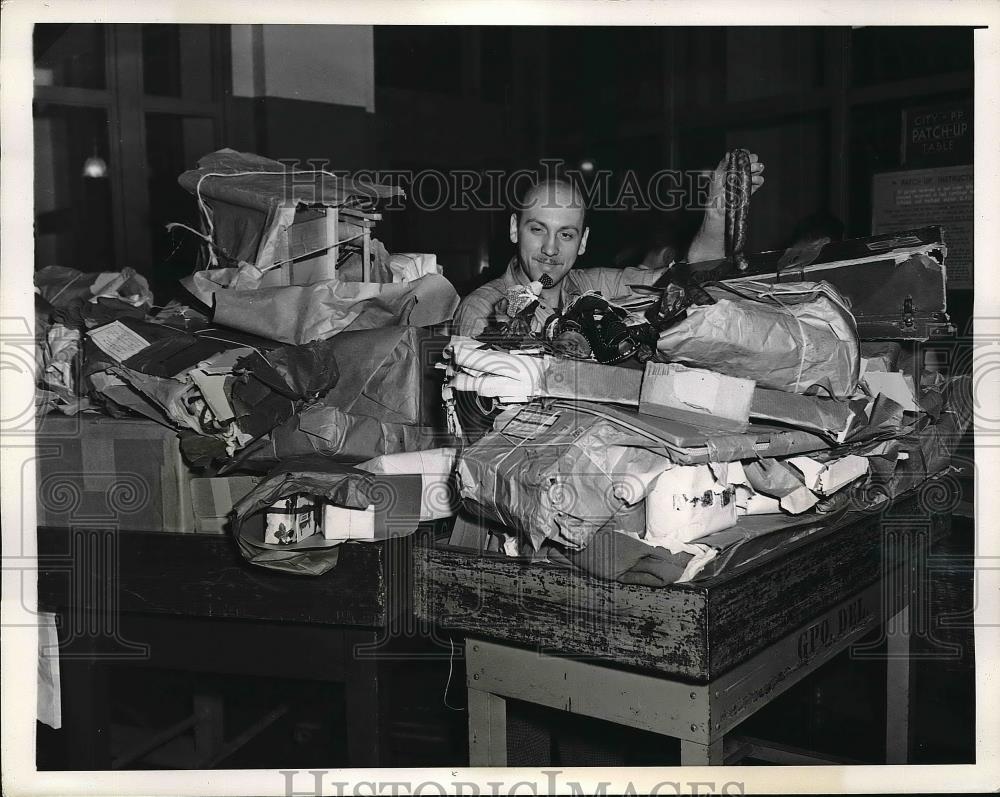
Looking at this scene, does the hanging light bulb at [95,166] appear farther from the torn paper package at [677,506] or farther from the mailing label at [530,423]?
the torn paper package at [677,506]

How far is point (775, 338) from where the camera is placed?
4.42 feet

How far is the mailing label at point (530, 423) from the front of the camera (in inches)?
55.2

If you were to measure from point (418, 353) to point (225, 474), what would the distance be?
0.45 m

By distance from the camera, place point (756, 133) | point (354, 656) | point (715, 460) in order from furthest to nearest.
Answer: point (756, 133), point (354, 656), point (715, 460)

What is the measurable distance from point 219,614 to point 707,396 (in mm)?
1003

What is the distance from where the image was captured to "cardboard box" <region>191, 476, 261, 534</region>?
1.70 meters

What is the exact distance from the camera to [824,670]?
9.36 ft

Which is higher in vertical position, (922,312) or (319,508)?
(922,312)

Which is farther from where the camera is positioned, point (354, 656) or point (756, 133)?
point (756, 133)

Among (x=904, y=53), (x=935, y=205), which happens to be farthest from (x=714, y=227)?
(x=904, y=53)

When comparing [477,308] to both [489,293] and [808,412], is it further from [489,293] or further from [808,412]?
[808,412]

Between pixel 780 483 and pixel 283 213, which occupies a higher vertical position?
pixel 283 213

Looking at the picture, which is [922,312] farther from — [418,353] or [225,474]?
[225,474]

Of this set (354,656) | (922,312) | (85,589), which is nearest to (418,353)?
(354,656)
